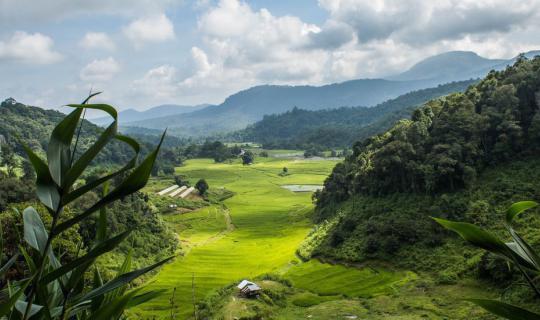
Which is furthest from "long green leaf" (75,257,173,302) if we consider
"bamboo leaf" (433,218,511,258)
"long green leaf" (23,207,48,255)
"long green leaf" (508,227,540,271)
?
"long green leaf" (508,227,540,271)

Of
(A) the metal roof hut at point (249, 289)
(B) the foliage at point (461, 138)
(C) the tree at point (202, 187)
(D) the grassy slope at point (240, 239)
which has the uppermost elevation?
(B) the foliage at point (461, 138)

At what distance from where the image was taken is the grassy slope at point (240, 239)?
40.5m

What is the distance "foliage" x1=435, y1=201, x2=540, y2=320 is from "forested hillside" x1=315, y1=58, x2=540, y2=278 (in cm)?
3453

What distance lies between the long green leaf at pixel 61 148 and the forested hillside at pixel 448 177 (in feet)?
117

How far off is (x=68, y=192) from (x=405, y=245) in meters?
41.2

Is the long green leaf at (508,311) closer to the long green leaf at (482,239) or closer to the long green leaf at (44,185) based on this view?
the long green leaf at (482,239)

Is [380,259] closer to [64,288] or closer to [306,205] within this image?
[306,205]

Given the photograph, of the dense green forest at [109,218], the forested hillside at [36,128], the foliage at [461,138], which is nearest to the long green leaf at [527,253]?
the dense green forest at [109,218]

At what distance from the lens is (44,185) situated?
2.33 metres

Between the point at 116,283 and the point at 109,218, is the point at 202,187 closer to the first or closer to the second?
the point at 109,218

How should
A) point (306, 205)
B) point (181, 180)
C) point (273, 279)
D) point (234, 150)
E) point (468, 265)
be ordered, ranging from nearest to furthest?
point (468, 265) < point (273, 279) < point (306, 205) < point (181, 180) < point (234, 150)

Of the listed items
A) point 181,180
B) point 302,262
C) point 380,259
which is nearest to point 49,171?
→ point 380,259

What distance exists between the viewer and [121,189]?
229 centimetres

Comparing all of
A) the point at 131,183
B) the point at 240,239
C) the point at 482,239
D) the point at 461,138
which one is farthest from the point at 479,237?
the point at 240,239
